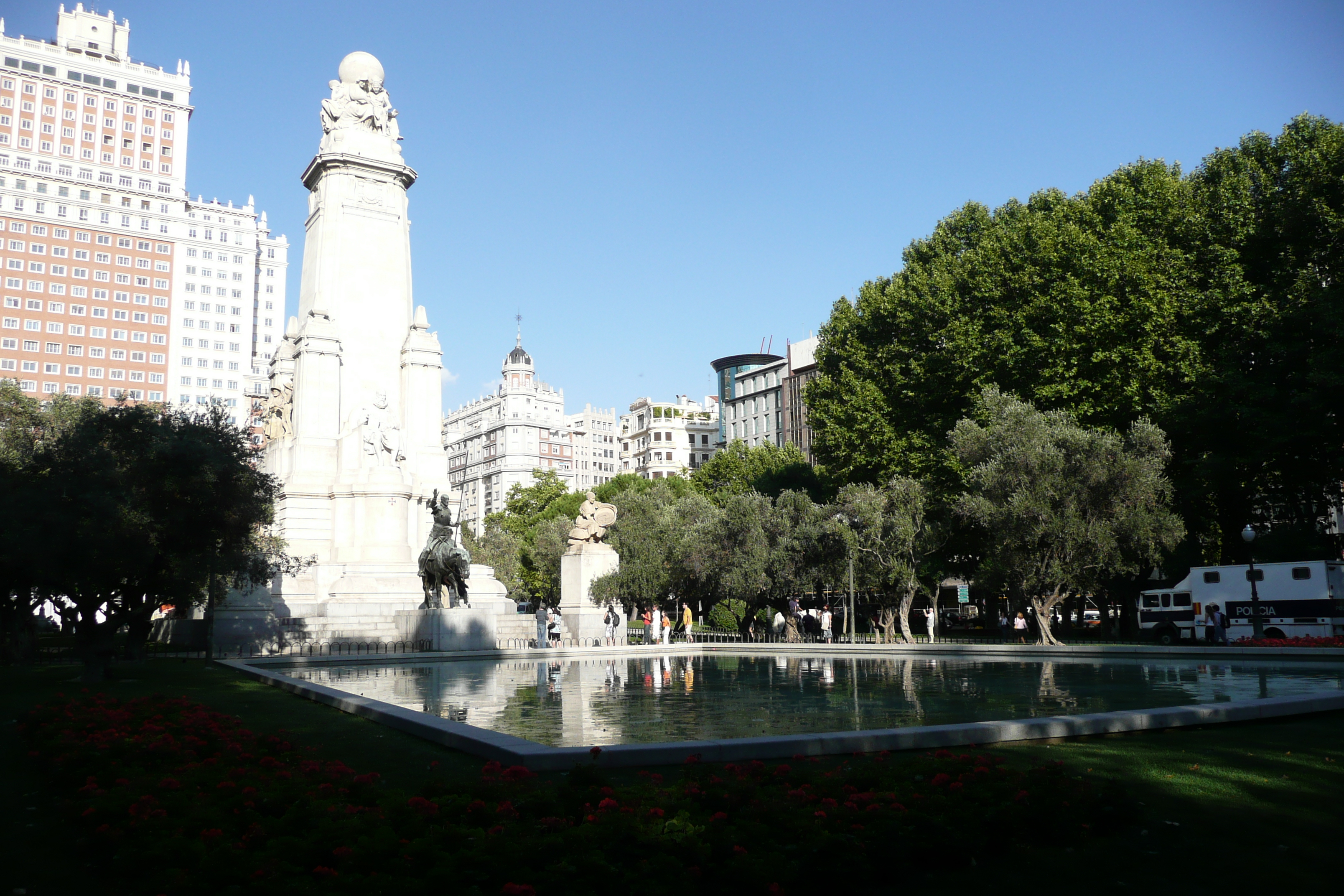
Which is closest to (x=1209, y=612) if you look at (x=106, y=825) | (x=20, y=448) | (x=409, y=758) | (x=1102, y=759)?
(x=1102, y=759)

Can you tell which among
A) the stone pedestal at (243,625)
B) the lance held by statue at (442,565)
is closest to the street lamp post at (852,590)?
the lance held by statue at (442,565)

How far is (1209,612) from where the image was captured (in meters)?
32.0

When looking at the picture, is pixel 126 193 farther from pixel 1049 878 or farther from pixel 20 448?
pixel 1049 878

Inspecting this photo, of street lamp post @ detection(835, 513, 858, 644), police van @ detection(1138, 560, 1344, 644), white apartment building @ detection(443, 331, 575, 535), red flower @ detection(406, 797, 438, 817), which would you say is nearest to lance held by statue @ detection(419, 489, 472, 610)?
street lamp post @ detection(835, 513, 858, 644)

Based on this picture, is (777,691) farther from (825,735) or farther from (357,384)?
(357,384)

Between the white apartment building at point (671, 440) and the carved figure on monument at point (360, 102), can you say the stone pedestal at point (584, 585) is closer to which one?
the carved figure on monument at point (360, 102)

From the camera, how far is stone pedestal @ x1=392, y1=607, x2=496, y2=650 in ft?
99.7

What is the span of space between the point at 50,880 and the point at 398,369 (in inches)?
1651

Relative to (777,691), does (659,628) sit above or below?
above

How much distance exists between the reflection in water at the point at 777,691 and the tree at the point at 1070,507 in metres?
5.96

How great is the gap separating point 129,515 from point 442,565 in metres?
12.0

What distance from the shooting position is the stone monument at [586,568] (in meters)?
36.8

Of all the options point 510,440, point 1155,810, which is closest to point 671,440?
point 510,440

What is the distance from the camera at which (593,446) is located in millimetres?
159375
